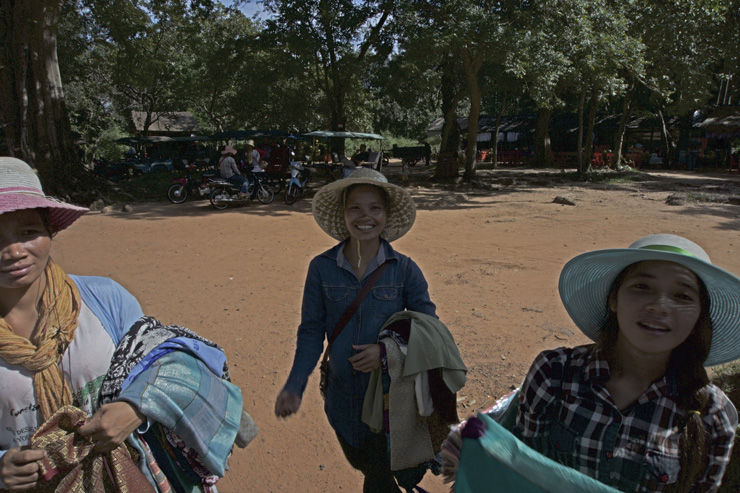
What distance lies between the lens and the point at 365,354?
1.74 meters

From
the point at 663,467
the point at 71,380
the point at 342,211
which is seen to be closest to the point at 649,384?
the point at 663,467

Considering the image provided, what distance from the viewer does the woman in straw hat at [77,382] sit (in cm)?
134

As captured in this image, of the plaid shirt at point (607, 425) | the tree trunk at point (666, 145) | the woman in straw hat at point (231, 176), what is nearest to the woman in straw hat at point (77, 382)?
the plaid shirt at point (607, 425)

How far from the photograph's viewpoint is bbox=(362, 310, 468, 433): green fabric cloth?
1691mm

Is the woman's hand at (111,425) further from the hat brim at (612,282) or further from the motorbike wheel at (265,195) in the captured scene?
the motorbike wheel at (265,195)

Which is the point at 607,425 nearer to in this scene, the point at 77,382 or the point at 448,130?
the point at 77,382

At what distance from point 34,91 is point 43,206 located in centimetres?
1452

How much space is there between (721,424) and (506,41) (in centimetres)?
1328

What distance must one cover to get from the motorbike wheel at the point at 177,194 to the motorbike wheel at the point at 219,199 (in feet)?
6.49

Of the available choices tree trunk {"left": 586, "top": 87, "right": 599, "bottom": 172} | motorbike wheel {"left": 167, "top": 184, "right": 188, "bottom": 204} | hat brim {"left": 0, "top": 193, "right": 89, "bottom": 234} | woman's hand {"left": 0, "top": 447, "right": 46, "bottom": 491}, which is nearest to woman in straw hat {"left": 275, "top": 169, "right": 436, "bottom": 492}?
woman's hand {"left": 0, "top": 447, "right": 46, "bottom": 491}

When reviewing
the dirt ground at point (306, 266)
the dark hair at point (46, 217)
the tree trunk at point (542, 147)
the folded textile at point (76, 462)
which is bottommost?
the dirt ground at point (306, 266)

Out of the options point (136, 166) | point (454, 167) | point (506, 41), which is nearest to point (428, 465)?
point (506, 41)

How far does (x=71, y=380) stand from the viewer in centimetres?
148

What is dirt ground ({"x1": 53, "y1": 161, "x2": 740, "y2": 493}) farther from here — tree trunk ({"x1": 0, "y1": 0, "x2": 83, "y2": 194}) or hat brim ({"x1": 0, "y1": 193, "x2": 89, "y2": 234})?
tree trunk ({"x1": 0, "y1": 0, "x2": 83, "y2": 194})
